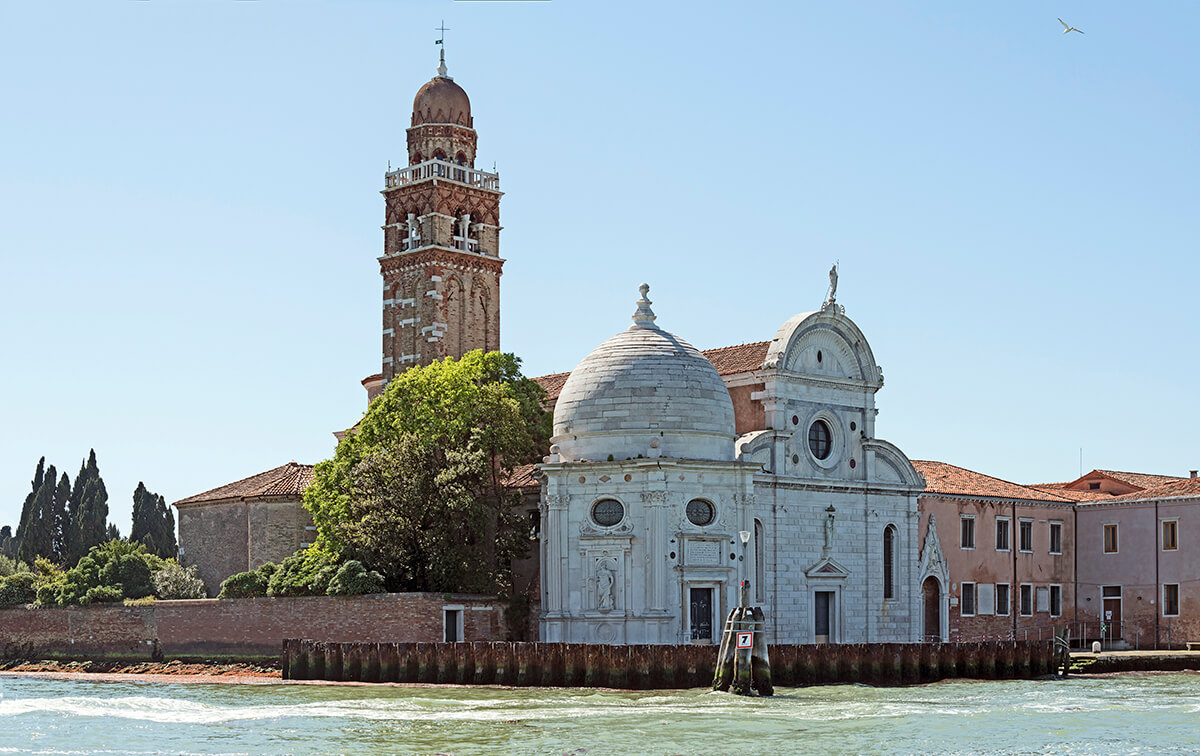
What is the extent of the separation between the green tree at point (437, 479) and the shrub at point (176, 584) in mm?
6332

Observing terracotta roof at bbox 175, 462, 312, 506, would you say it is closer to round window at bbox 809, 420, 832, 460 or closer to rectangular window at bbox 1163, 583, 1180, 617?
round window at bbox 809, 420, 832, 460

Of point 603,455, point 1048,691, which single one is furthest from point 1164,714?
point 603,455

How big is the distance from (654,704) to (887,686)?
698cm

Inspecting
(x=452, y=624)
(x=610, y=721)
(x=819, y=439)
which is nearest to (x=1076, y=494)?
(x=819, y=439)

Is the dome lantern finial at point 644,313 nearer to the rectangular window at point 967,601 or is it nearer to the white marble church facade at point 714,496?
the white marble church facade at point 714,496

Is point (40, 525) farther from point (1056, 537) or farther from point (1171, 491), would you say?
point (1171, 491)

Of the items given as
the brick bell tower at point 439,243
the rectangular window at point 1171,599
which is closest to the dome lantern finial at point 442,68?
the brick bell tower at point 439,243

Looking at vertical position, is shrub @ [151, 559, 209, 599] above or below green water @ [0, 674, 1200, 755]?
above

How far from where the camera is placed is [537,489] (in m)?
45.1

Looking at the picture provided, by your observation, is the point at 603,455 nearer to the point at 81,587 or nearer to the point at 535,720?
the point at 535,720

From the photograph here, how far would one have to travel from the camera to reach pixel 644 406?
135ft

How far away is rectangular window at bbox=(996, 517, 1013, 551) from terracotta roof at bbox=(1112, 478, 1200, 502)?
12.8 ft

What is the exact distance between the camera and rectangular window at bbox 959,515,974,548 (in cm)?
5088

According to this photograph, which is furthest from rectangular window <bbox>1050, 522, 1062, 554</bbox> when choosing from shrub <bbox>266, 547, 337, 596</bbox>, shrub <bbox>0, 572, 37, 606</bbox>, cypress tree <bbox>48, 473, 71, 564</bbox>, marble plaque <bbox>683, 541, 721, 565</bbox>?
cypress tree <bbox>48, 473, 71, 564</bbox>
